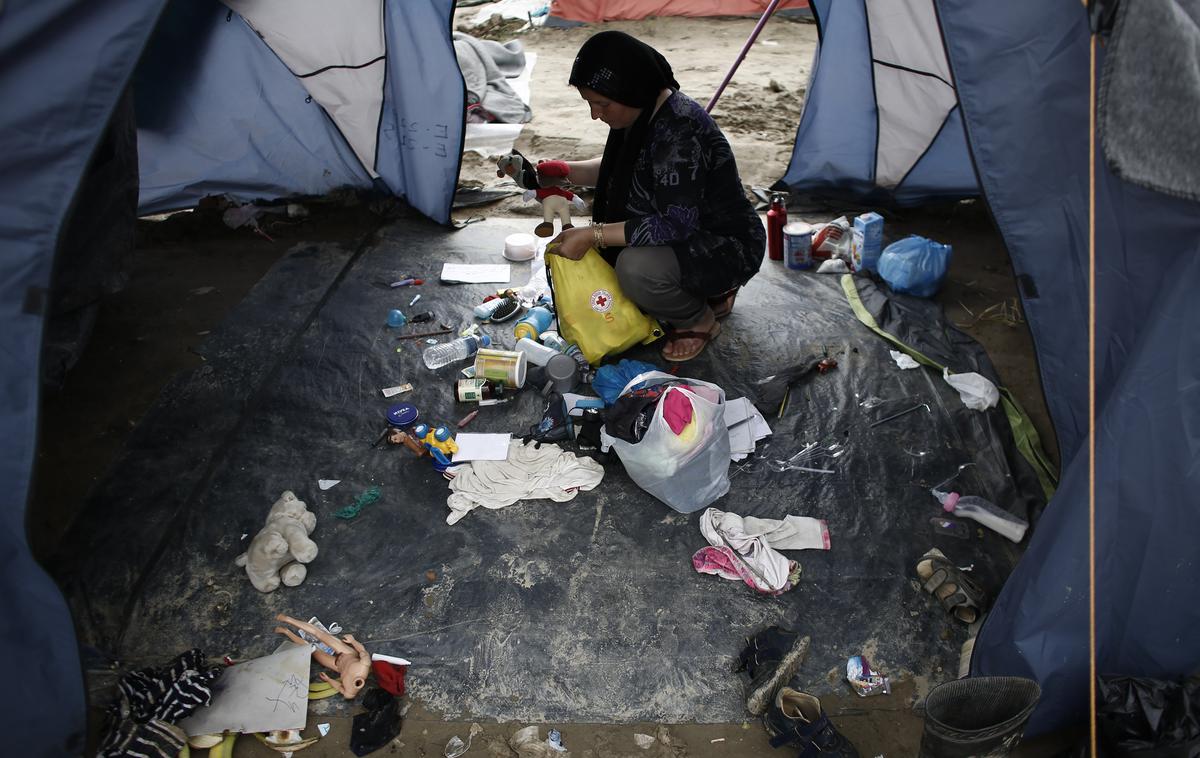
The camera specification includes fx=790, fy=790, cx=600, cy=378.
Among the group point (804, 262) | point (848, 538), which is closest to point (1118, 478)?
point (848, 538)

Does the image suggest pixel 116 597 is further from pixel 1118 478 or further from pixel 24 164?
pixel 1118 478

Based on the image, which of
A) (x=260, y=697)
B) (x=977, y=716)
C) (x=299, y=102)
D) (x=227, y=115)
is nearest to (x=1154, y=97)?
(x=977, y=716)

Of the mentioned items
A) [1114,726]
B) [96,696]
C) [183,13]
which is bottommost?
[96,696]

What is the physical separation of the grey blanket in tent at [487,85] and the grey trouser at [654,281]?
3.23 metres

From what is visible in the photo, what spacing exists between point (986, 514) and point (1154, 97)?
137cm

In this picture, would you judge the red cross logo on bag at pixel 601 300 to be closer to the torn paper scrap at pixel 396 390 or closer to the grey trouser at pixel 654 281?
the grey trouser at pixel 654 281

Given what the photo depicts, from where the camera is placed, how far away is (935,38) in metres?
3.81

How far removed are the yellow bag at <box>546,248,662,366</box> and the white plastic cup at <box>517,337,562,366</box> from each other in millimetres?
115

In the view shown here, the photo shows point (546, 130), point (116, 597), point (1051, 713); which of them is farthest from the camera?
point (546, 130)

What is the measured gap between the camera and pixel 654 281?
3.15 meters

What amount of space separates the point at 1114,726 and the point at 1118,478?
0.55 meters

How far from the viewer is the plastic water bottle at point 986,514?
2441 mm

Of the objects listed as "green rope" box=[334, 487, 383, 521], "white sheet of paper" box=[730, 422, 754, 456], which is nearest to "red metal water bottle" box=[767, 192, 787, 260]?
"white sheet of paper" box=[730, 422, 754, 456]

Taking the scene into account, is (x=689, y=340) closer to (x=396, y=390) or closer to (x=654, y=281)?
(x=654, y=281)
